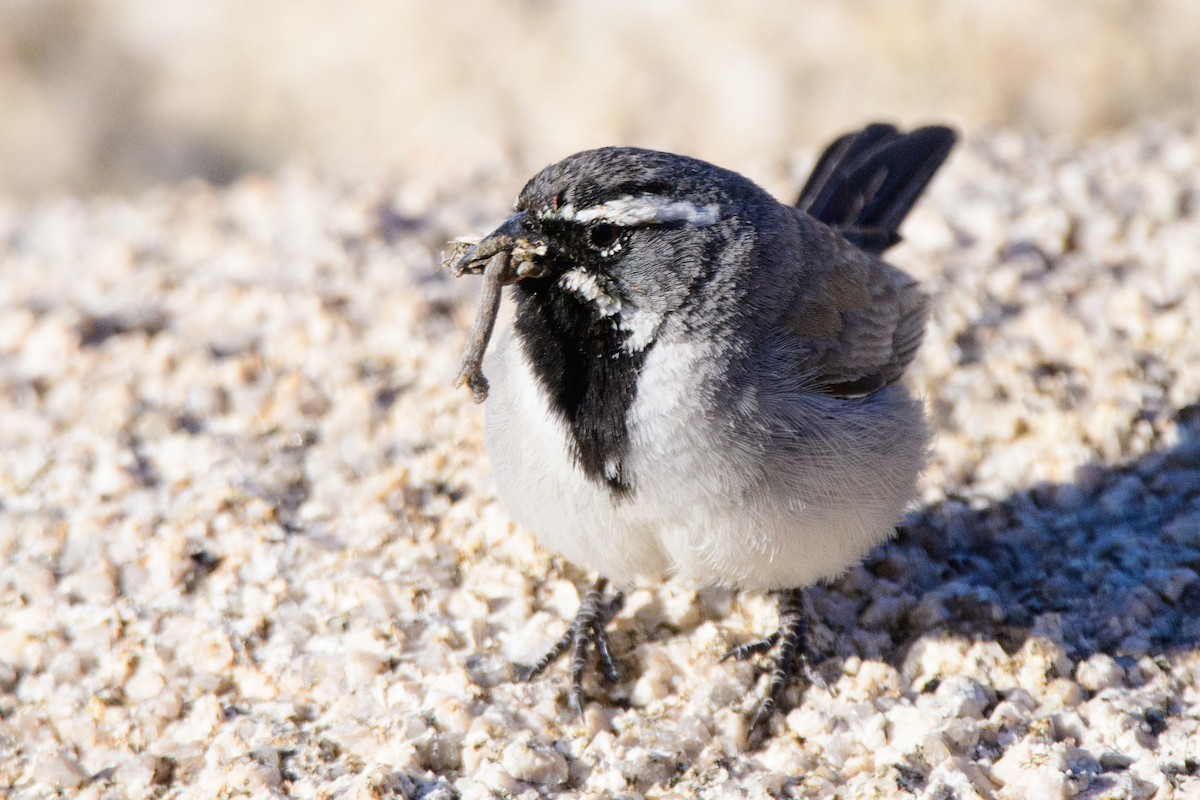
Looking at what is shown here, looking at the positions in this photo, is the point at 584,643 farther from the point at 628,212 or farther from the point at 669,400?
the point at 628,212

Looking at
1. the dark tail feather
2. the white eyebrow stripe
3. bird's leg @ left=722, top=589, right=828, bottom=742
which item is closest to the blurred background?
the dark tail feather

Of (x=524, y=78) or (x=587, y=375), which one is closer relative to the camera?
(x=587, y=375)

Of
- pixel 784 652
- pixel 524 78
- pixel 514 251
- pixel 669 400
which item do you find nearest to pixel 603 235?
pixel 514 251

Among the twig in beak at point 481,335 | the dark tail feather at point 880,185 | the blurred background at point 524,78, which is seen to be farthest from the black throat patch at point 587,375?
the blurred background at point 524,78

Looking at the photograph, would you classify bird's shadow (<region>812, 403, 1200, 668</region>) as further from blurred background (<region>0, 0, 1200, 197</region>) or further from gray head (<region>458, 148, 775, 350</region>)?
blurred background (<region>0, 0, 1200, 197</region>)

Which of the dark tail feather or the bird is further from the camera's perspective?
Answer: the dark tail feather

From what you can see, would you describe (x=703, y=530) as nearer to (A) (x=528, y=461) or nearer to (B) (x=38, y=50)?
(A) (x=528, y=461)

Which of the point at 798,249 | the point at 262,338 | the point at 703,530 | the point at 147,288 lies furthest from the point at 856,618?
the point at 147,288
